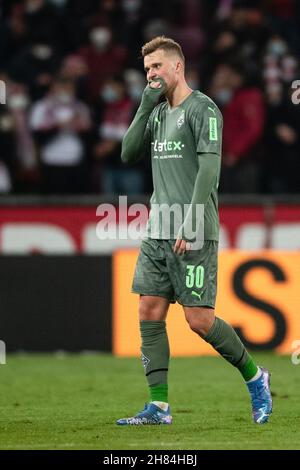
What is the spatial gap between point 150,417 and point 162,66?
2.17 metres

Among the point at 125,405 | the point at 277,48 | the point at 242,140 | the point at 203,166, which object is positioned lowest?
the point at 125,405

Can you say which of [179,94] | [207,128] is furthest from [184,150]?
[179,94]

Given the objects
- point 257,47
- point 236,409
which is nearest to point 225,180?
point 257,47

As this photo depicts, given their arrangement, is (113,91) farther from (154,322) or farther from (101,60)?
(154,322)

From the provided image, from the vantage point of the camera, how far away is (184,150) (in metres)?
7.71

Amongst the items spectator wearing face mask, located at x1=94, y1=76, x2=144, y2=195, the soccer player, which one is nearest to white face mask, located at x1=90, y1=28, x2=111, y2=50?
spectator wearing face mask, located at x1=94, y1=76, x2=144, y2=195

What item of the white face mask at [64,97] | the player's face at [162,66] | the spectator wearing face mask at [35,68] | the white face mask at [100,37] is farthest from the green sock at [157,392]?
the white face mask at [100,37]

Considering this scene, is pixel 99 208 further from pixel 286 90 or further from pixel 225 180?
pixel 286 90

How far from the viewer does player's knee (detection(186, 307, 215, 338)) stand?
7617mm

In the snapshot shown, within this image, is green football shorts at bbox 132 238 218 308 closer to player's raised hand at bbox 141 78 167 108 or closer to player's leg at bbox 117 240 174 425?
player's leg at bbox 117 240 174 425

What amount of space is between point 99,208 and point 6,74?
9.26 ft

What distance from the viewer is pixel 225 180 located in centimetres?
1452

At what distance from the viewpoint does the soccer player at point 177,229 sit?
7.57 metres
